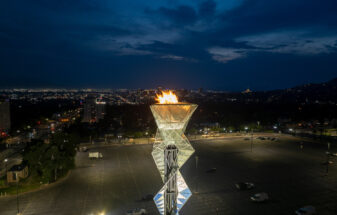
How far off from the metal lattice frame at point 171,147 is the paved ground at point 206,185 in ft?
15.2

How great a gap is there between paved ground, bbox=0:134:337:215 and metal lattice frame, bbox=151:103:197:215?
4.64 metres

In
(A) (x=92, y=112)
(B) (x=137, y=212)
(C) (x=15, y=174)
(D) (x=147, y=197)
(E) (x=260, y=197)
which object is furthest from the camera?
(A) (x=92, y=112)

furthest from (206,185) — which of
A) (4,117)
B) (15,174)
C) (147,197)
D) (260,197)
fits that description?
(4,117)

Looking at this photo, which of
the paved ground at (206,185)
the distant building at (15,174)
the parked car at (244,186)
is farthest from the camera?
Answer: the distant building at (15,174)

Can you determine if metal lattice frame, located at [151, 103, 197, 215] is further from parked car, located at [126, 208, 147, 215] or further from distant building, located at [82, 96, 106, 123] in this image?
distant building, located at [82, 96, 106, 123]

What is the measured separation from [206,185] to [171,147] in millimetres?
9577

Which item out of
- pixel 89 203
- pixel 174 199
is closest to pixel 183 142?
pixel 174 199

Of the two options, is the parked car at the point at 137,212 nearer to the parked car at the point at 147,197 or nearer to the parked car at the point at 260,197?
the parked car at the point at 147,197

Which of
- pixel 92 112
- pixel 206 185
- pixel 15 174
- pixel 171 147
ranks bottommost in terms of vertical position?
pixel 206 185

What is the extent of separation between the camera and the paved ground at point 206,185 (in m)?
13.6

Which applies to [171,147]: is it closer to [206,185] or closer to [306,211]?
[306,211]

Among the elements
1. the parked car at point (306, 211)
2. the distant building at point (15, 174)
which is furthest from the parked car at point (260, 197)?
the distant building at point (15, 174)

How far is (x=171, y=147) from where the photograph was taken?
891cm

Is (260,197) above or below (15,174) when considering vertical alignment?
below
